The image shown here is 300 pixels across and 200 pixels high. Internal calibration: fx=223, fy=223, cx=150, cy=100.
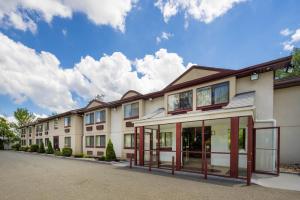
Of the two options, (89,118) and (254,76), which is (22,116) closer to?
(89,118)

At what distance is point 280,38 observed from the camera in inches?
701

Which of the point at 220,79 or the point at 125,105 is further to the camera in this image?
the point at 125,105

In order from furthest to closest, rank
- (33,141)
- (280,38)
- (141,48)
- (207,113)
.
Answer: (33,141)
(141,48)
(280,38)
(207,113)

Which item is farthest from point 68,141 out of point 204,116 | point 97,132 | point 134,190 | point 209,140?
point 134,190

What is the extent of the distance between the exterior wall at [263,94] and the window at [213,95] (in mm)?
1291

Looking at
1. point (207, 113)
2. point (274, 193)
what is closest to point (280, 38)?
point (207, 113)

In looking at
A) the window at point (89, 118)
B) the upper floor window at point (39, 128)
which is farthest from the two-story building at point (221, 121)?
the upper floor window at point (39, 128)

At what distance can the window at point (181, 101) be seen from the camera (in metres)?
15.3

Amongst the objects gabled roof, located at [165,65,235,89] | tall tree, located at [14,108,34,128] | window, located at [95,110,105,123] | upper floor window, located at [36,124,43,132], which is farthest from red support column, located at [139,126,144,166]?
tall tree, located at [14,108,34,128]

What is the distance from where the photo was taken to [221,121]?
13203 millimetres

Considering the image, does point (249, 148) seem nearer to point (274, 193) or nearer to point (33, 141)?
point (274, 193)

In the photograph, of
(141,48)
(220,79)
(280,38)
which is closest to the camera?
(220,79)

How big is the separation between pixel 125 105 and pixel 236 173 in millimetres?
13288

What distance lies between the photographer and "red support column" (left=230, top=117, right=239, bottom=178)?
34.3 feet
